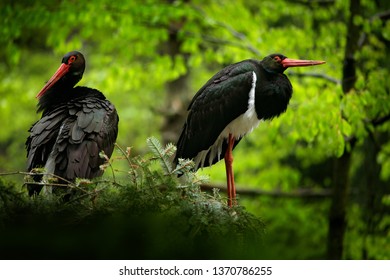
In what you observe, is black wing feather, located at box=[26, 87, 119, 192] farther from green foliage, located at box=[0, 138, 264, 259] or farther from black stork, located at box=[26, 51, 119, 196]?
green foliage, located at box=[0, 138, 264, 259]

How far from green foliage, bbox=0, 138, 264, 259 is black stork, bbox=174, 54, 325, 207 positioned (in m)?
1.40

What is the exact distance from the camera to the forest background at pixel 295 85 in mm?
6008

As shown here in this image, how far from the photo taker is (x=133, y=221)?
2049mm

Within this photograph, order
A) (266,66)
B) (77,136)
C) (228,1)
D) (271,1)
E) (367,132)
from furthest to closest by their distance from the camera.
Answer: (228,1), (271,1), (367,132), (266,66), (77,136)

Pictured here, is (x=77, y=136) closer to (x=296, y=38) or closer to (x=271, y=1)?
(x=296, y=38)

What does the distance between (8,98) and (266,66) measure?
784 centimetres

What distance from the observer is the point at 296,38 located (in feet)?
24.4

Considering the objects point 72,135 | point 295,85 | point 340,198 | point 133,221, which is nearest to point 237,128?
point 72,135

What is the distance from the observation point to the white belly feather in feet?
14.3

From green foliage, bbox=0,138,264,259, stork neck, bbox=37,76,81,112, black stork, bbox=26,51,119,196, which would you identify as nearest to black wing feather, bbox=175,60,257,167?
black stork, bbox=26,51,119,196

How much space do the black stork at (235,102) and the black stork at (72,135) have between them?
0.60m

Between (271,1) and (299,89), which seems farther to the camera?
(271,1)

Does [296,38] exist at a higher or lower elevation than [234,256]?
higher

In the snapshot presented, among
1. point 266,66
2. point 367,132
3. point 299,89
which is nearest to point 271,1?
point 299,89
